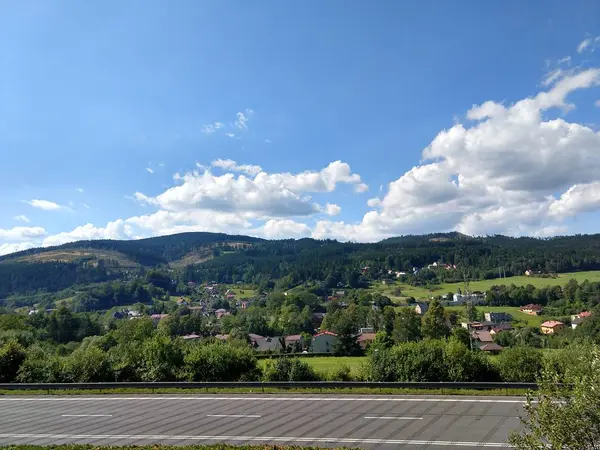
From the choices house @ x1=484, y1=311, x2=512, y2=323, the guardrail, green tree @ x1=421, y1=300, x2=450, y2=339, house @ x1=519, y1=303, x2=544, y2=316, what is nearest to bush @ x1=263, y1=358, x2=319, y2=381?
the guardrail

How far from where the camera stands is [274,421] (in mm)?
17328

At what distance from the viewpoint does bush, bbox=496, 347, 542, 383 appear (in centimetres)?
2342

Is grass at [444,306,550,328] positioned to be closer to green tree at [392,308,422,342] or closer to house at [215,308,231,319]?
green tree at [392,308,422,342]

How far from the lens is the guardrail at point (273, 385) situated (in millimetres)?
21828

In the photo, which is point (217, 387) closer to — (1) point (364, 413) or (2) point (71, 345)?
(1) point (364, 413)

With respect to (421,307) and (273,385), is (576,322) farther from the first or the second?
(273,385)

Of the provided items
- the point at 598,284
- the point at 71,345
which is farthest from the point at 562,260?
the point at 71,345

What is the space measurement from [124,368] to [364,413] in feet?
57.3

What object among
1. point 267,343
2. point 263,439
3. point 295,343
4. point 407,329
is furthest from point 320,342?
point 263,439

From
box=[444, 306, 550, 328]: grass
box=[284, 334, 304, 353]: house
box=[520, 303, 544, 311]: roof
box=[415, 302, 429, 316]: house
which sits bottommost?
box=[284, 334, 304, 353]: house

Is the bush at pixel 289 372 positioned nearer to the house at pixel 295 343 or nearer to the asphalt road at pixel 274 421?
the asphalt road at pixel 274 421

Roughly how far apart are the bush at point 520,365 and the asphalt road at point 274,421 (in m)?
4.53

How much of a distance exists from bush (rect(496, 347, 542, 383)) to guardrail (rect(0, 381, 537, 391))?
1861 mm

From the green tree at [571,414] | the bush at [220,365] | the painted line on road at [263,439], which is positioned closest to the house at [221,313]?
the bush at [220,365]
